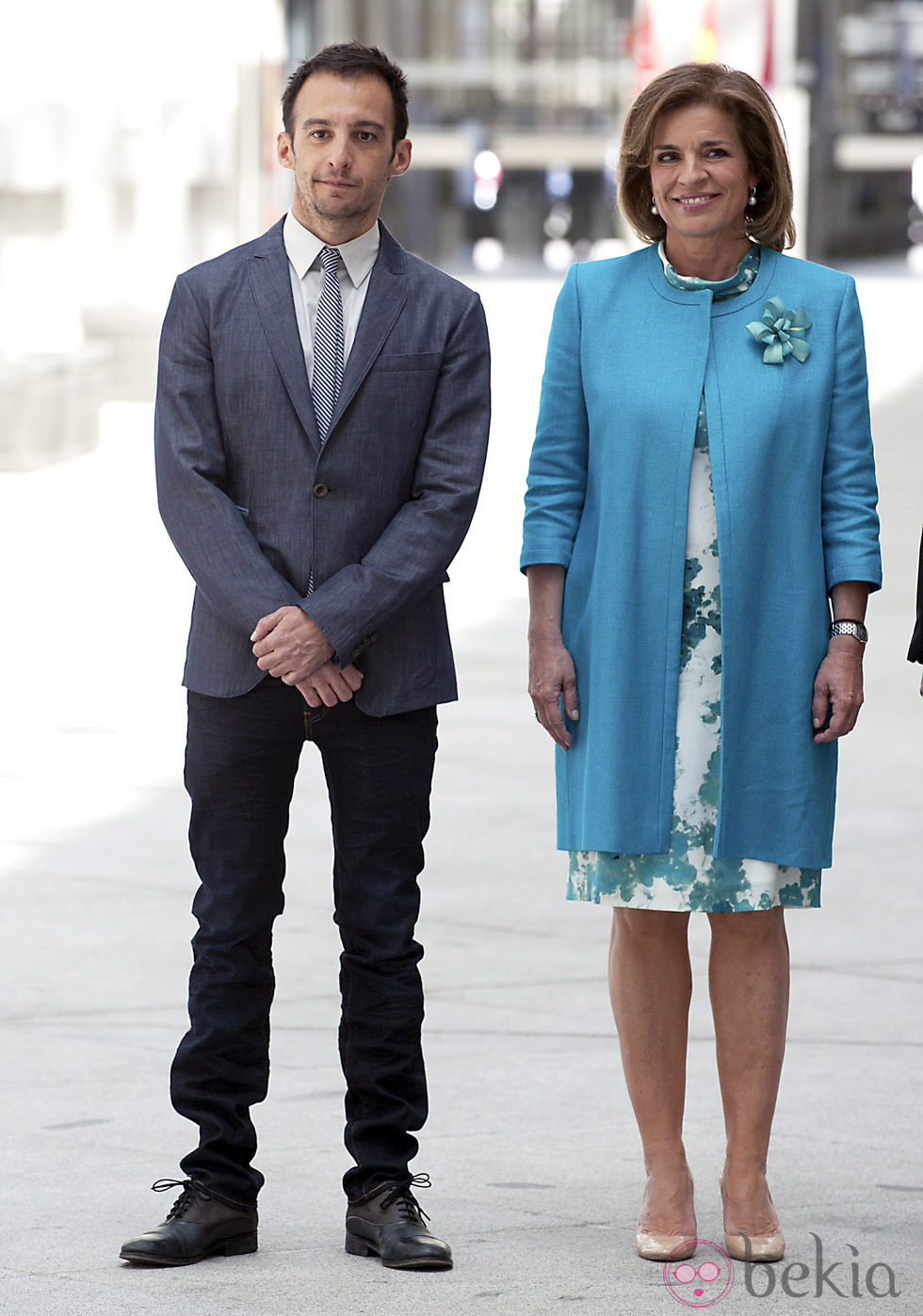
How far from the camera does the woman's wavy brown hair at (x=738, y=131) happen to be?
4.09 m

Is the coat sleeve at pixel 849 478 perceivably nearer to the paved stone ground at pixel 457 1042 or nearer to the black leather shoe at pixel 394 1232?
the paved stone ground at pixel 457 1042

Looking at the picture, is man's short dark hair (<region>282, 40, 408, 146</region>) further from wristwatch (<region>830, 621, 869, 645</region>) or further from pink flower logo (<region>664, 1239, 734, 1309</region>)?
pink flower logo (<region>664, 1239, 734, 1309</region>)

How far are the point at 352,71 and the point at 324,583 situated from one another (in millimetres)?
954

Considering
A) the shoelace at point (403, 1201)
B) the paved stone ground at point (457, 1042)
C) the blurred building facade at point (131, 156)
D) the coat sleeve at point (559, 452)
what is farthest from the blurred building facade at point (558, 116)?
the shoelace at point (403, 1201)

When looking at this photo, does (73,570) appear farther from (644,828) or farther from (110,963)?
(644,828)

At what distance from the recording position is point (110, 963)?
21.7 feet

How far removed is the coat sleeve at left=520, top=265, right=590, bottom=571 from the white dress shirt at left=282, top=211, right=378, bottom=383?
382 mm

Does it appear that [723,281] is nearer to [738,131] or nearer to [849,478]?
[738,131]

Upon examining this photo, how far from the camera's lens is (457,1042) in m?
5.91

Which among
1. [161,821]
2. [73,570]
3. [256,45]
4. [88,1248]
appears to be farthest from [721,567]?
[256,45]

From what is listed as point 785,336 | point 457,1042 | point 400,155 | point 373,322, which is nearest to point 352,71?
point 400,155

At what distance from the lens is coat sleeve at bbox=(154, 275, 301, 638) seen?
13.2 ft

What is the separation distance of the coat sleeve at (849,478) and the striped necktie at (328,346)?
94 cm

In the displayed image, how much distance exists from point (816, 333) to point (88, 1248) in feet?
7.36
